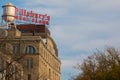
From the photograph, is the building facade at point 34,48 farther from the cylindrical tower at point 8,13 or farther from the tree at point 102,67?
the tree at point 102,67

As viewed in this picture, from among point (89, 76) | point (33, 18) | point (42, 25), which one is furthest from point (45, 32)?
point (89, 76)

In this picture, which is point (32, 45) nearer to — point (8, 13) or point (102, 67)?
point (8, 13)

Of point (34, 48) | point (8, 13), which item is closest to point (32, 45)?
point (34, 48)

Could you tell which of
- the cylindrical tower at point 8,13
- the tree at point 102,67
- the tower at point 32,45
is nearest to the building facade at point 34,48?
the tower at point 32,45

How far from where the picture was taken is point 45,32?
606 feet

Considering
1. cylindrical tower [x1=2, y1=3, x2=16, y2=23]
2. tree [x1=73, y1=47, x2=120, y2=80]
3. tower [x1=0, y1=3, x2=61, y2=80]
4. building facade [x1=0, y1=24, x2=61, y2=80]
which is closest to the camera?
tree [x1=73, y1=47, x2=120, y2=80]

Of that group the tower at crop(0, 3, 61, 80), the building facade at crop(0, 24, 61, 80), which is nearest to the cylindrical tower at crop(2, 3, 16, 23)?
the tower at crop(0, 3, 61, 80)

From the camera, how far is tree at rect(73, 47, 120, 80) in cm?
8494

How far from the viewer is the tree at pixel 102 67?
8494 cm

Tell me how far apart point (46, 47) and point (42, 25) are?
962 centimetres

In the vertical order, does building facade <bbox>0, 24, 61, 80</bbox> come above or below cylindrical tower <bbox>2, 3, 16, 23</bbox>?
below

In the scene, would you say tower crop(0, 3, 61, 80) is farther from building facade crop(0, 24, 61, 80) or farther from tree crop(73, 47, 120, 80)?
tree crop(73, 47, 120, 80)

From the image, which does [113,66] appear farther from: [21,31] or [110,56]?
[21,31]

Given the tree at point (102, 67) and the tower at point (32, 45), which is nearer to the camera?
the tree at point (102, 67)
